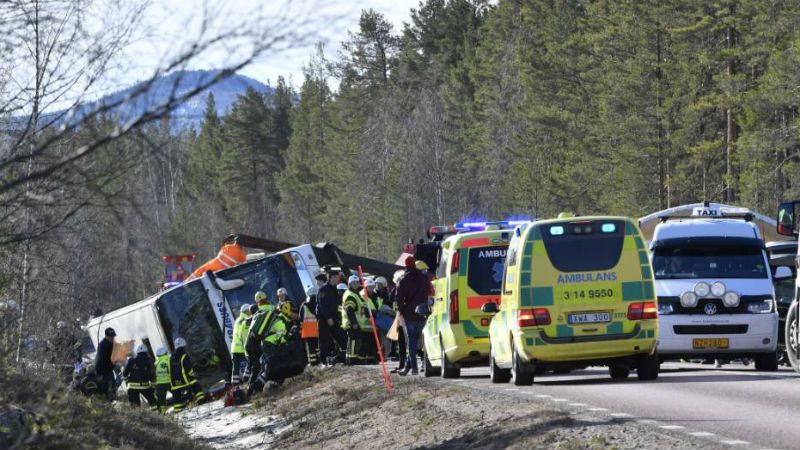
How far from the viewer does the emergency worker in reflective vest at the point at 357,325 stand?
2752cm

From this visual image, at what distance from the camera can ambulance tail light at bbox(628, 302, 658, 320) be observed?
1847 centimetres

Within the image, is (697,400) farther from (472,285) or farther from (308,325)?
(308,325)

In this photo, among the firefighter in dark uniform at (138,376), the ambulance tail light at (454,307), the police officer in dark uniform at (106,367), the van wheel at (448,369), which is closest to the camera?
the ambulance tail light at (454,307)

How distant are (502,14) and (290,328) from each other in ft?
201

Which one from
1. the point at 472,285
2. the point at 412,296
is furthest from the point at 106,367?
the point at 472,285

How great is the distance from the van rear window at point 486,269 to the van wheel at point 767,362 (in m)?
4.15

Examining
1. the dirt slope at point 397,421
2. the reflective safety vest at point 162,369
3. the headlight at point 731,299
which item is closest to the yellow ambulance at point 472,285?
the dirt slope at point 397,421

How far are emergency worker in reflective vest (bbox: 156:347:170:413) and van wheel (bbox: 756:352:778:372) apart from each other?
38.0 feet

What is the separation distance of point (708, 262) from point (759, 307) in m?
1.25

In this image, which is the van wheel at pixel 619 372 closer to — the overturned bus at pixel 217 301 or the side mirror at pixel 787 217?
the side mirror at pixel 787 217

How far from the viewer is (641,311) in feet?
60.6

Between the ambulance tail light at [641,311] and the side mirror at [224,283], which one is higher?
the side mirror at [224,283]

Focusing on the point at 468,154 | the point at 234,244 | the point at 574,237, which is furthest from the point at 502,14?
the point at 574,237

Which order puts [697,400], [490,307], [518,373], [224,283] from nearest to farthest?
[697,400]
[518,373]
[490,307]
[224,283]
